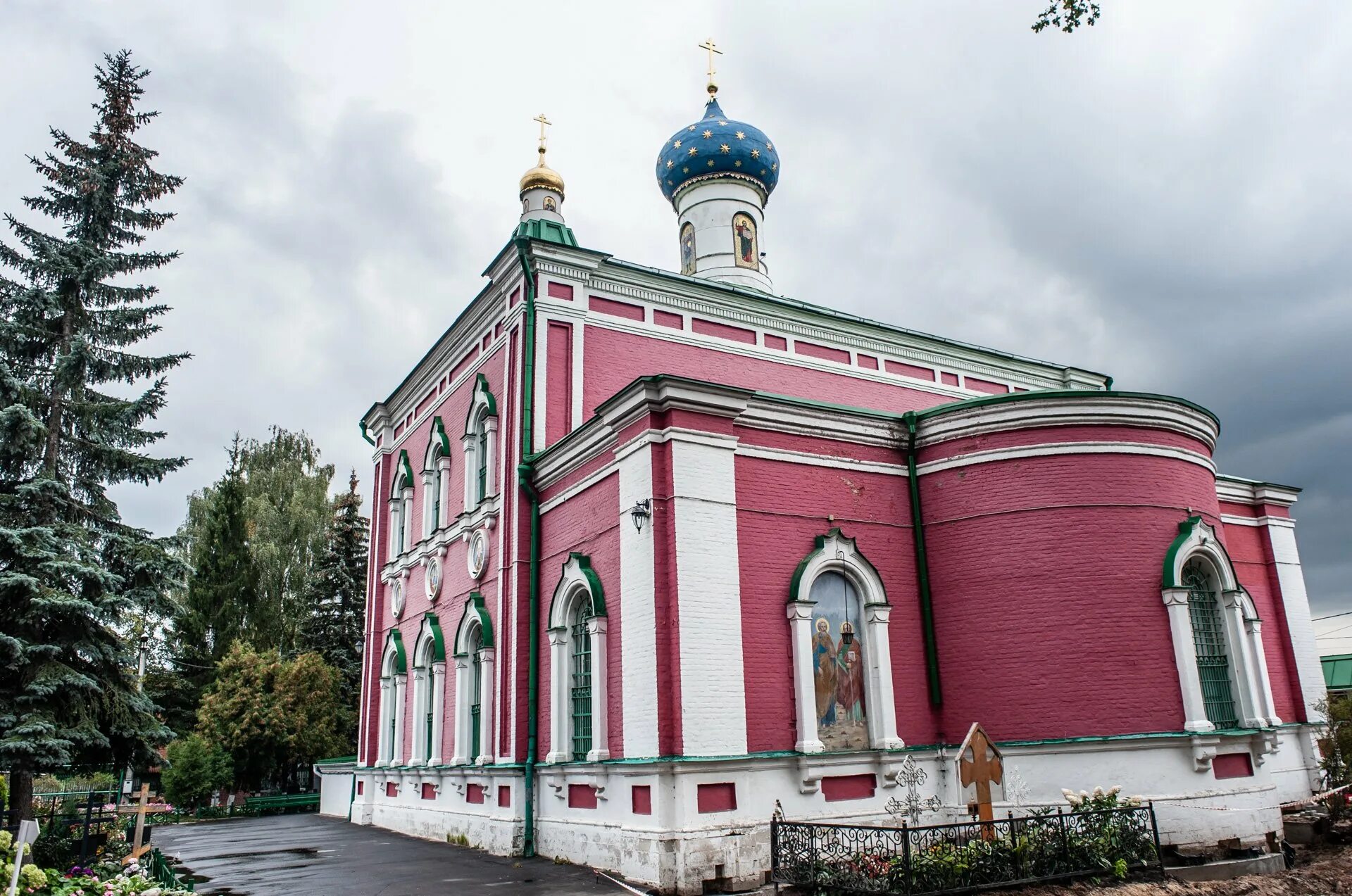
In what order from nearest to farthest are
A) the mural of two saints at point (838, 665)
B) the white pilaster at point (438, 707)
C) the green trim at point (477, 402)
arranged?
the mural of two saints at point (838, 665) < the green trim at point (477, 402) < the white pilaster at point (438, 707)

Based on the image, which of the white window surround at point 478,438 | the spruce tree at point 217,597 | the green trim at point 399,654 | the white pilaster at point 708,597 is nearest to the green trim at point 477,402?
the white window surround at point 478,438

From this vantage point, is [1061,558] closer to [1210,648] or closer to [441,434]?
[1210,648]

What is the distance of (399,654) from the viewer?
60.6ft

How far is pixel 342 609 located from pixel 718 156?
712 inches

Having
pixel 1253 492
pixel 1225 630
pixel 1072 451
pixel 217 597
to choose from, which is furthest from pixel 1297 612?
pixel 217 597

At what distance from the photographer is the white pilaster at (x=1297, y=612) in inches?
589

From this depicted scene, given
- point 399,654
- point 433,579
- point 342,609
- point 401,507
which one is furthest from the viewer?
point 342,609

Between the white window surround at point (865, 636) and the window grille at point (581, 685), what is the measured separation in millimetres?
2569

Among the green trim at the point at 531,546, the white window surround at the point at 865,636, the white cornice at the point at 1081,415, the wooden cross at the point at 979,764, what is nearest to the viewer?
the wooden cross at the point at 979,764

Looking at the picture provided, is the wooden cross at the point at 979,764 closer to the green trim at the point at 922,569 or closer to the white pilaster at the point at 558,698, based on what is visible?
the green trim at the point at 922,569

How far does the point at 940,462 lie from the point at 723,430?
3119 millimetres

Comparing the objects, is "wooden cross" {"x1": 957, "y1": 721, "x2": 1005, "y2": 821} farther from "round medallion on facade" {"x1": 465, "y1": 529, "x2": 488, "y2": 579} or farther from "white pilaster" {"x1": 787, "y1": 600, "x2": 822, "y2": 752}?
"round medallion on facade" {"x1": 465, "y1": 529, "x2": 488, "y2": 579}

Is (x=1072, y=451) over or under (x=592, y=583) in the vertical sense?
over

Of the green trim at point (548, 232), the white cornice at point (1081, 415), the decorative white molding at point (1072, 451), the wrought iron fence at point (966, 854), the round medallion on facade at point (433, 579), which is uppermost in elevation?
the green trim at point (548, 232)
